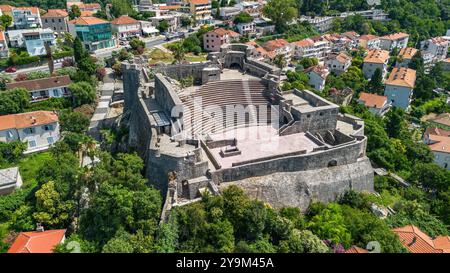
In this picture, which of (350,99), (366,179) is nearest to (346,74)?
(350,99)

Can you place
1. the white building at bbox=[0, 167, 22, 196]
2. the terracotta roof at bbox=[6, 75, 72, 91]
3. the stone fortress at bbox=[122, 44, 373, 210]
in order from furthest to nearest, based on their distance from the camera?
1. the terracotta roof at bbox=[6, 75, 72, 91]
2. the white building at bbox=[0, 167, 22, 196]
3. the stone fortress at bbox=[122, 44, 373, 210]

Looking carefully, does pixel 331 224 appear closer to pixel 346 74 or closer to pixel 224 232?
pixel 224 232

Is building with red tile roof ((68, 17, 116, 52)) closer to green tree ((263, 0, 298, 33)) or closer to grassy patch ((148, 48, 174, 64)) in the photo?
grassy patch ((148, 48, 174, 64))

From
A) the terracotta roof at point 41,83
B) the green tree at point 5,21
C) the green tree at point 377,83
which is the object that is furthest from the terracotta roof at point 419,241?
the green tree at point 5,21

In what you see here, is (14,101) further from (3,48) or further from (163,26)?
(163,26)

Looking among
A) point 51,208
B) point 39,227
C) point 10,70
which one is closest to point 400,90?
point 51,208

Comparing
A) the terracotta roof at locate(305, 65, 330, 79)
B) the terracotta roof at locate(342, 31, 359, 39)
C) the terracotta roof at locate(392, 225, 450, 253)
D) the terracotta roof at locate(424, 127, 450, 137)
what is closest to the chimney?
the terracotta roof at locate(392, 225, 450, 253)

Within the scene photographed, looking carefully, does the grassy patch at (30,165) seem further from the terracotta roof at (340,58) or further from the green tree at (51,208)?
the terracotta roof at (340,58)
